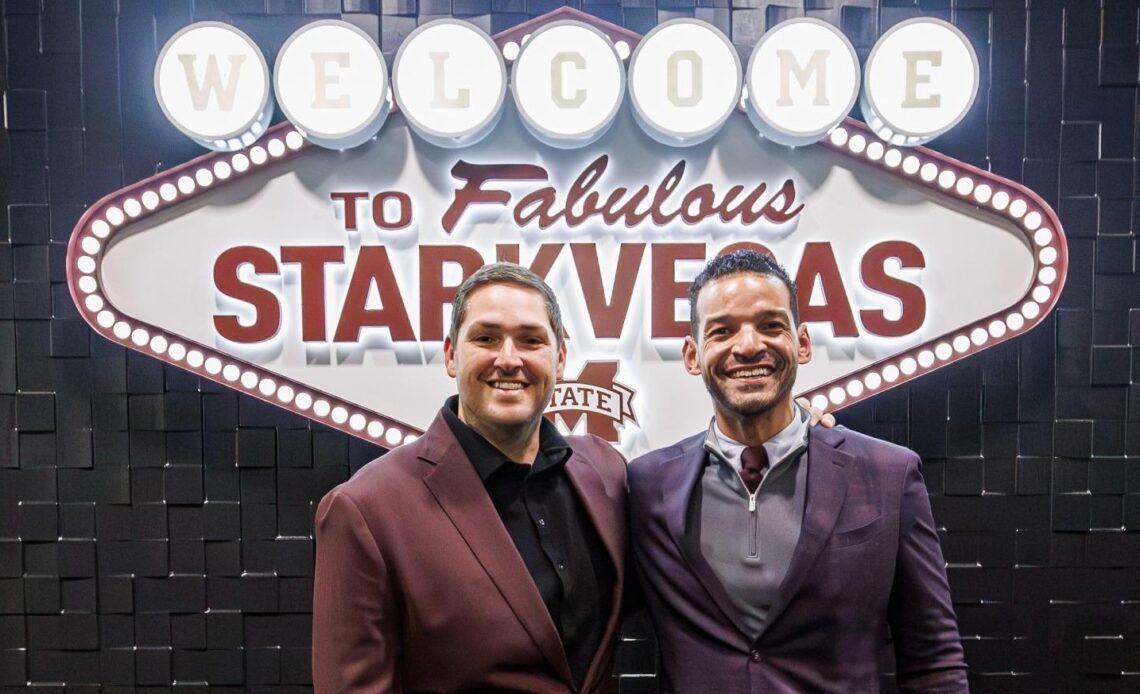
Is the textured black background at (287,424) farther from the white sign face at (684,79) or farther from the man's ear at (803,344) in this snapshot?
the man's ear at (803,344)

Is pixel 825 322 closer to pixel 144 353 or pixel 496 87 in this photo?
pixel 496 87

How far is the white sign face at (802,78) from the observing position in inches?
97.0

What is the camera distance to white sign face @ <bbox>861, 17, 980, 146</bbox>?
2.48 meters

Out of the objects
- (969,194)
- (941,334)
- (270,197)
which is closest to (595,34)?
(270,197)

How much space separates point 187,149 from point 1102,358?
367cm

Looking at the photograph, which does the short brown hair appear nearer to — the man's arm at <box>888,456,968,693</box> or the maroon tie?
the maroon tie

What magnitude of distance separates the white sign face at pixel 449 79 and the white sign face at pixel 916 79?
1.35 meters

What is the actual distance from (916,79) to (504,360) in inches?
75.3

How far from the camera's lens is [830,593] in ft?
5.29

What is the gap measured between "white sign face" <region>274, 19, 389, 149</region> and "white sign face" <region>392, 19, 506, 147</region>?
0.10m

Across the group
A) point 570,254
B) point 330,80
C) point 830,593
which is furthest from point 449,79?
point 830,593

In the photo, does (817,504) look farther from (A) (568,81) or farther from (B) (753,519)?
(A) (568,81)

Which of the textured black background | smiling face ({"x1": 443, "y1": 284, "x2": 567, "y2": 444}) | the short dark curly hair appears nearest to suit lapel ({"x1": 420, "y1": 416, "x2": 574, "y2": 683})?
smiling face ({"x1": 443, "y1": 284, "x2": 567, "y2": 444})

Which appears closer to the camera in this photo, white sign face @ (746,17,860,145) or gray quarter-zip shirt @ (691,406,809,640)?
gray quarter-zip shirt @ (691,406,809,640)
